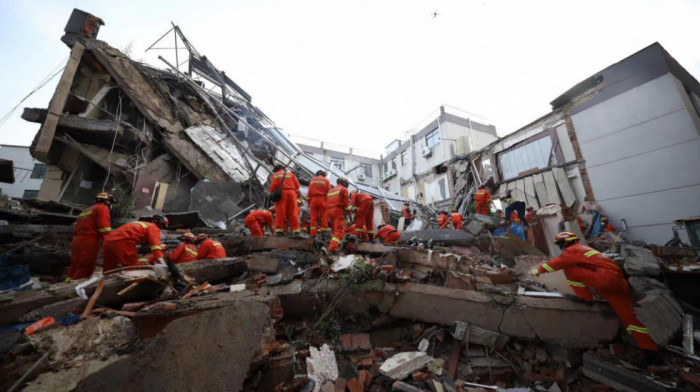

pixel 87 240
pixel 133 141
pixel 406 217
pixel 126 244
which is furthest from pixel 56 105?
pixel 406 217

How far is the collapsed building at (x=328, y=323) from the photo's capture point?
6.90ft

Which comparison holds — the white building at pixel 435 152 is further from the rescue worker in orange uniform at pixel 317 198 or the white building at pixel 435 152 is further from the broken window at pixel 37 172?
the broken window at pixel 37 172

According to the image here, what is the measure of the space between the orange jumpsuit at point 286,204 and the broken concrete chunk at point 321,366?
2.94 metres

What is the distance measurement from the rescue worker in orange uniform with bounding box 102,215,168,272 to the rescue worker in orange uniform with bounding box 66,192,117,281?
42cm

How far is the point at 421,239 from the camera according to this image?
617cm

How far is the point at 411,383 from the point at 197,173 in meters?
10.0

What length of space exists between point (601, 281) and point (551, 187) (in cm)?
894

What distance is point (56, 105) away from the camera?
325 inches

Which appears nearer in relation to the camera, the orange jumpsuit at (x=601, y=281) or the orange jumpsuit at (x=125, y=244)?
the orange jumpsuit at (x=601, y=281)

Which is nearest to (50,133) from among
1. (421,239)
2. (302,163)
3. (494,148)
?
(302,163)

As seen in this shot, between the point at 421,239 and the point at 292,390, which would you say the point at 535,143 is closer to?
the point at 421,239

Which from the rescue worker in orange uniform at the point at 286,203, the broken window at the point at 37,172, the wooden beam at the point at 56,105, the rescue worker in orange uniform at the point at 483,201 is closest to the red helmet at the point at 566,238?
the rescue worker in orange uniform at the point at 286,203

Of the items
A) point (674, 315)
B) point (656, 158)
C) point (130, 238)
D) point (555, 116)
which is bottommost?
point (674, 315)

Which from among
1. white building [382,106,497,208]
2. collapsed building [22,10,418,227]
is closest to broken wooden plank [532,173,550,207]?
white building [382,106,497,208]
